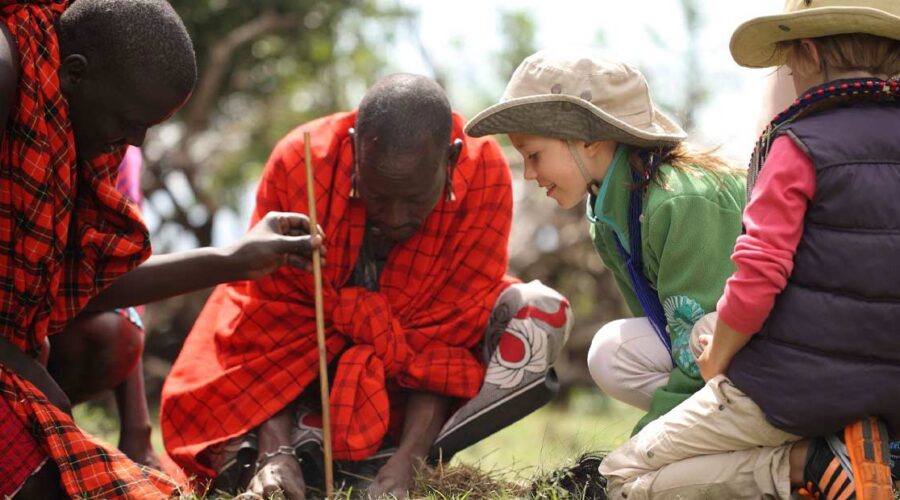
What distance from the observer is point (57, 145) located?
363cm

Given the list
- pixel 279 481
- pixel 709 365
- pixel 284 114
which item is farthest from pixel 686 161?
pixel 284 114

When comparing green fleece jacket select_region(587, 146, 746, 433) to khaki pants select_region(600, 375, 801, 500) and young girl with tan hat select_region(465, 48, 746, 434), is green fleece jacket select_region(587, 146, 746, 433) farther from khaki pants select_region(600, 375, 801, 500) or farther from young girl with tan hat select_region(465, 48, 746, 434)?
khaki pants select_region(600, 375, 801, 500)

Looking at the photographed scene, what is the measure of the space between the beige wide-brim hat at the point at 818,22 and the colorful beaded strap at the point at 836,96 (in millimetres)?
128

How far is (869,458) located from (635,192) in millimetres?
→ 1129

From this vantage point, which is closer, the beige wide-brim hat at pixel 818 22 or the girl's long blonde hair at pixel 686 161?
the beige wide-brim hat at pixel 818 22

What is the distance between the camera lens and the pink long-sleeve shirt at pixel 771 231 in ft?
10.1

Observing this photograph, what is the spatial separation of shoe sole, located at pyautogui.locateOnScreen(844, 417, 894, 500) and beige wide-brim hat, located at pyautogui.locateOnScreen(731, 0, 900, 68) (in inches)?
39.0

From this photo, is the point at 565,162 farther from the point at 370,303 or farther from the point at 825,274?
the point at 825,274

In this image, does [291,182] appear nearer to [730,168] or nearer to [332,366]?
[332,366]

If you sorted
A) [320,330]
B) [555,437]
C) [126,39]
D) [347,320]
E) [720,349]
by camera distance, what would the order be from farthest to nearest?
1. [555,437]
2. [347,320]
3. [320,330]
4. [126,39]
5. [720,349]

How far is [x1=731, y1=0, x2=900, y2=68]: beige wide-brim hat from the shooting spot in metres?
3.08

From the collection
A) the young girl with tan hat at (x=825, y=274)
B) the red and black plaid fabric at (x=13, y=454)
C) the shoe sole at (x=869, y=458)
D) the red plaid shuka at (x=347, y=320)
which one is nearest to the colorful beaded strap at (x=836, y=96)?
the young girl with tan hat at (x=825, y=274)

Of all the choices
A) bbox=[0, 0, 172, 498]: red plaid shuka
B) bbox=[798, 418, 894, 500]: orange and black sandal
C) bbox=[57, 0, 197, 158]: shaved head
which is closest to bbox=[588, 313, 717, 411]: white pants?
bbox=[798, 418, 894, 500]: orange and black sandal

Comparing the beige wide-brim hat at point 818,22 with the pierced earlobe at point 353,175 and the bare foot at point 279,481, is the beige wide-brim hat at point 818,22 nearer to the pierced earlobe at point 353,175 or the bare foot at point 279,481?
the pierced earlobe at point 353,175
